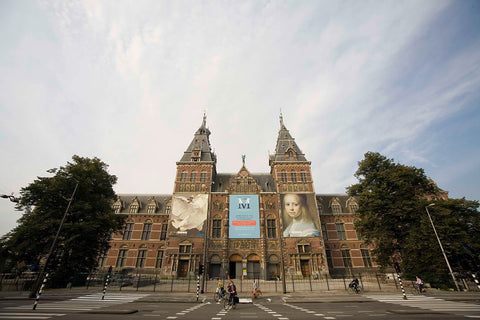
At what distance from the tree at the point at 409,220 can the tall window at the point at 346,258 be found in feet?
36.4

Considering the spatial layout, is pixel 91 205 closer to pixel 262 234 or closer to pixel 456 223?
pixel 262 234

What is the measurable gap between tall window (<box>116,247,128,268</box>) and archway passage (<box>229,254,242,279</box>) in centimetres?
1864

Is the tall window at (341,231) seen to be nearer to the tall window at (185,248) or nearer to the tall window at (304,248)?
the tall window at (304,248)

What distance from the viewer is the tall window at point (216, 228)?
104ft

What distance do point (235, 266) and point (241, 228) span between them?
550 centimetres

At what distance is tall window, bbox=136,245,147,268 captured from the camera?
110 ft

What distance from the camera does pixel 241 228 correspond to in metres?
31.6

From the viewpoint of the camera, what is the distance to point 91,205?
73.8ft

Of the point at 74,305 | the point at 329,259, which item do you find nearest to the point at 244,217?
the point at 329,259

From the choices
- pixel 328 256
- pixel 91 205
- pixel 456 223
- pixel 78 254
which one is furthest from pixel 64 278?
pixel 456 223

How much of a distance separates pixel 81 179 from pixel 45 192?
311 cm

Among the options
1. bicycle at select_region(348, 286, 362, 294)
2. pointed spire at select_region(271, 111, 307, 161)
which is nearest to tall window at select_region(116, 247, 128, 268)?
pointed spire at select_region(271, 111, 307, 161)

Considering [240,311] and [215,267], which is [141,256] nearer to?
[215,267]

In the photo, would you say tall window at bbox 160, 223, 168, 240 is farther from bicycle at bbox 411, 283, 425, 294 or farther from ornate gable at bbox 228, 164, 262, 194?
bicycle at bbox 411, 283, 425, 294
